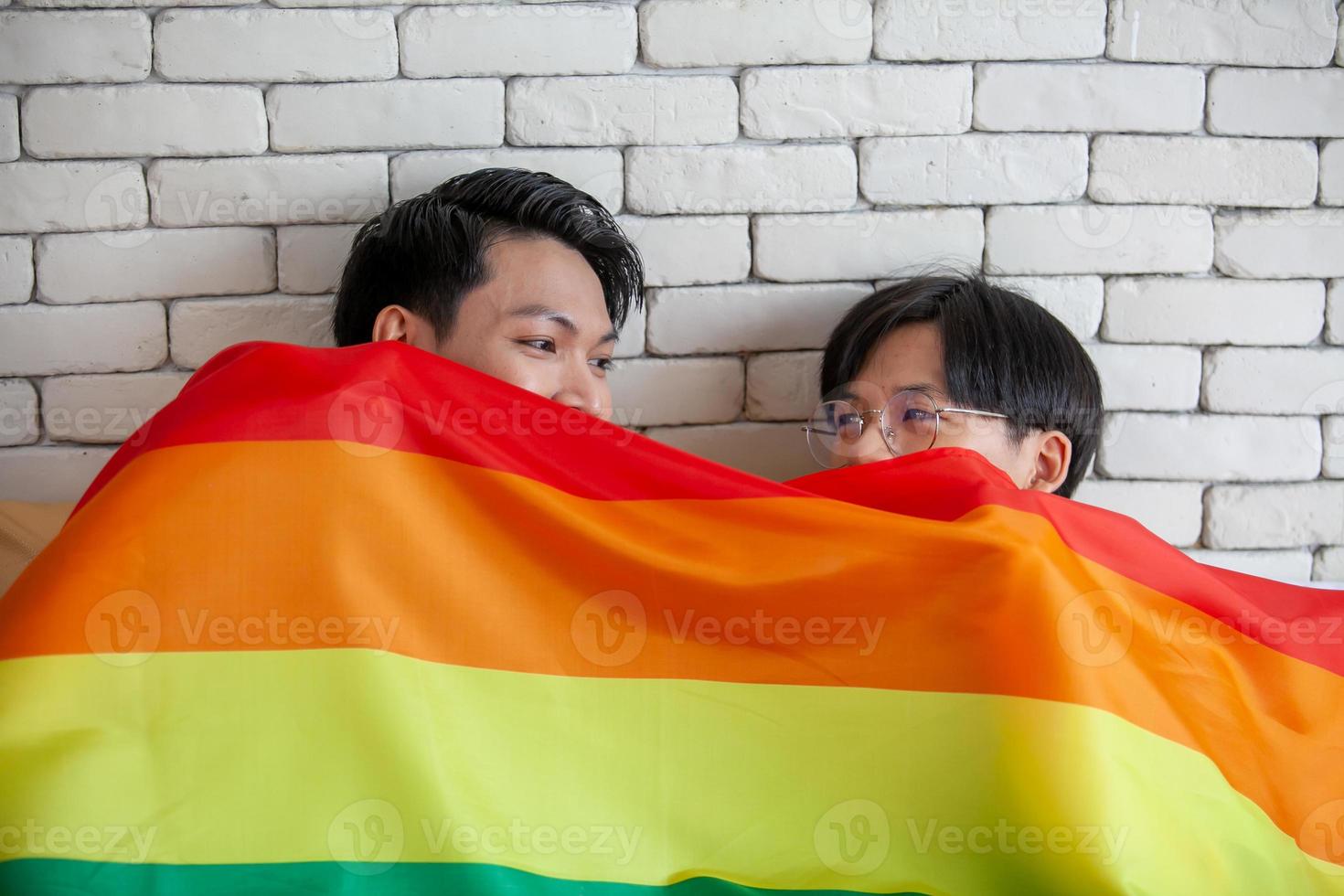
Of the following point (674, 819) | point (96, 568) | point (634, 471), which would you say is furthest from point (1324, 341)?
point (96, 568)

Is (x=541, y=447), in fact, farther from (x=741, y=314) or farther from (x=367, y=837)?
(x=741, y=314)

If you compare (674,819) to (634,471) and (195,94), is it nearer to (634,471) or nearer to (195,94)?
(634,471)

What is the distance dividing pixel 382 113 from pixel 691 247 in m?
0.55

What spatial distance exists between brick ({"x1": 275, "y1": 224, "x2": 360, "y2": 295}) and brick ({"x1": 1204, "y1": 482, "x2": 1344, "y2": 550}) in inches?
60.4

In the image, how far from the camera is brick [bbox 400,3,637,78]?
156cm

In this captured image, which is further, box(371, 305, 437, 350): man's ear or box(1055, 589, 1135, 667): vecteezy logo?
box(371, 305, 437, 350): man's ear

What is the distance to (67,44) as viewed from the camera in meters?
1.54

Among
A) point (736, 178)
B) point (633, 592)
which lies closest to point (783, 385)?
point (736, 178)

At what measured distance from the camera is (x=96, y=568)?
0.99m

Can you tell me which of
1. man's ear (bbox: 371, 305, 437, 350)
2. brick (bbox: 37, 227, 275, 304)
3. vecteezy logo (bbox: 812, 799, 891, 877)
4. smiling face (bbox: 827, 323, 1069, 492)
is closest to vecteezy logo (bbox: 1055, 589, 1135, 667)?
vecteezy logo (bbox: 812, 799, 891, 877)

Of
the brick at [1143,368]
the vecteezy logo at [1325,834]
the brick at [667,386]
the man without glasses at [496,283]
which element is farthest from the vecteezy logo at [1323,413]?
the man without glasses at [496,283]

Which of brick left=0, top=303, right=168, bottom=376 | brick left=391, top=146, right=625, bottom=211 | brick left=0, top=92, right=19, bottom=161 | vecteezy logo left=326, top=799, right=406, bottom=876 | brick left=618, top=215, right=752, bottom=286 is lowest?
vecteezy logo left=326, top=799, right=406, bottom=876

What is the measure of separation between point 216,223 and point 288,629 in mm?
879

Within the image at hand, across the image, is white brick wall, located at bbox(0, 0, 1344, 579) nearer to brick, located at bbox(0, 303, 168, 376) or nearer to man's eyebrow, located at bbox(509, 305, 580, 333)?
brick, located at bbox(0, 303, 168, 376)
